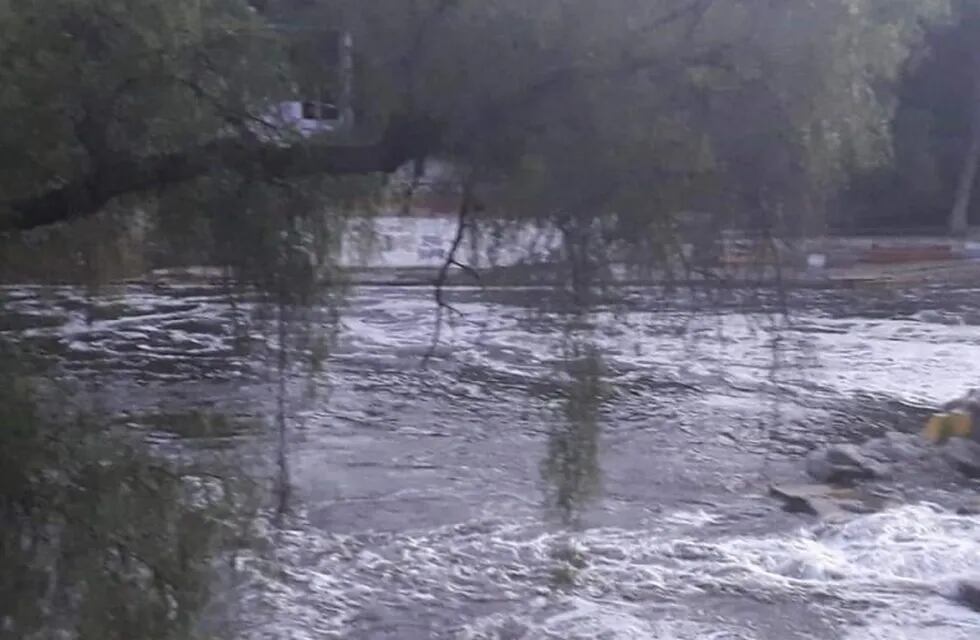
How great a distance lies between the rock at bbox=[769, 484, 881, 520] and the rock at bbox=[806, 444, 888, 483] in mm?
337

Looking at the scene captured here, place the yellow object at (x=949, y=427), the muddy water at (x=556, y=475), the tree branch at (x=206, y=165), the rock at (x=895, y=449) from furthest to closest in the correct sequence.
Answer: the yellow object at (x=949, y=427) → the rock at (x=895, y=449) → the muddy water at (x=556, y=475) → the tree branch at (x=206, y=165)

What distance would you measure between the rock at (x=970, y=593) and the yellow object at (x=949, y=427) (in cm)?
614

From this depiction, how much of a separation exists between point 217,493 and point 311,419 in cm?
1218

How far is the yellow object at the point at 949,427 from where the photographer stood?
18500mm

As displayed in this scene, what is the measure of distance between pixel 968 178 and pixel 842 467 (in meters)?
21.2

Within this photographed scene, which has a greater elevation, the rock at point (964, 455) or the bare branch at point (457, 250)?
the bare branch at point (457, 250)

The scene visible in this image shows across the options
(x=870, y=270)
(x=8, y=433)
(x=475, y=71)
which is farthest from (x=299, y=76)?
(x=870, y=270)

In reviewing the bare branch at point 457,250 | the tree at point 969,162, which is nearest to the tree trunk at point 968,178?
the tree at point 969,162

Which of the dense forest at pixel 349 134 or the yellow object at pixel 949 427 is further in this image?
the yellow object at pixel 949 427

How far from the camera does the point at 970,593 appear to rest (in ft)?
40.2

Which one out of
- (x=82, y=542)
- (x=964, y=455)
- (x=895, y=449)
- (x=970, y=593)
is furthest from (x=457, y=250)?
(x=895, y=449)

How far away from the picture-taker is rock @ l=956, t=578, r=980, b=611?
39.9 ft

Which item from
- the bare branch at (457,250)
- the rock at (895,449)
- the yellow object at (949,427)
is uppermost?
the bare branch at (457,250)

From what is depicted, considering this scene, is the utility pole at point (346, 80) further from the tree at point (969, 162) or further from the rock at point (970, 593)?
the tree at point (969, 162)
